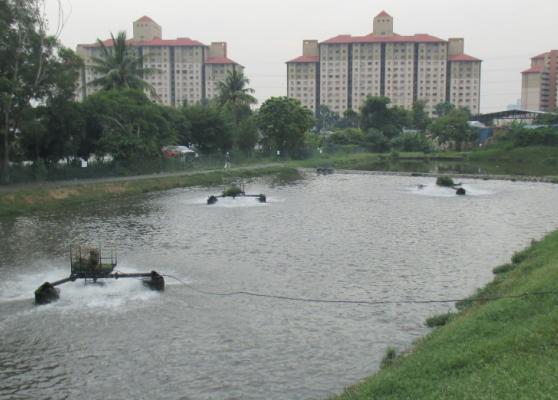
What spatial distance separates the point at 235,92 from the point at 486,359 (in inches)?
3179

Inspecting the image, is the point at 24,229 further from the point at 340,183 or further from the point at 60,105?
the point at 340,183

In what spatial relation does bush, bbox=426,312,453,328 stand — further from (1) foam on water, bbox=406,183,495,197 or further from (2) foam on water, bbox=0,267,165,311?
(1) foam on water, bbox=406,183,495,197

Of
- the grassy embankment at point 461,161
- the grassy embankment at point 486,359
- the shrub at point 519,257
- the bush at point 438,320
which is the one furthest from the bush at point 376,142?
the grassy embankment at point 486,359

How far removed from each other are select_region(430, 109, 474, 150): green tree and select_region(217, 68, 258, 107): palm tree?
38006 mm

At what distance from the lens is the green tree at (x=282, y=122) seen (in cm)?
8438

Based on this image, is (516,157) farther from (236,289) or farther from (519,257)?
(236,289)

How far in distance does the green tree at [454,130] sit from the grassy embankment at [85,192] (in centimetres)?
5708

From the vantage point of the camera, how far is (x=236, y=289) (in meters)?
20.8

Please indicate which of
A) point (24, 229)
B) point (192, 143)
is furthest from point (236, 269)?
point (192, 143)

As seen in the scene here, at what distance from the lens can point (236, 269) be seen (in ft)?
77.7

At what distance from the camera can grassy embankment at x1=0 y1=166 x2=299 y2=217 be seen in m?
39.2

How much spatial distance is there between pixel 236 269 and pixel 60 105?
28.8 metres

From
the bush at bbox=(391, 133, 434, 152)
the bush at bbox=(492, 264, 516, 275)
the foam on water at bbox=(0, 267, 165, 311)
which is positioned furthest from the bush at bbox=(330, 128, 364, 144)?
the foam on water at bbox=(0, 267, 165, 311)

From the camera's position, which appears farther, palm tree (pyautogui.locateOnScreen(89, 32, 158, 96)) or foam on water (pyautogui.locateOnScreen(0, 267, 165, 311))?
palm tree (pyautogui.locateOnScreen(89, 32, 158, 96))
